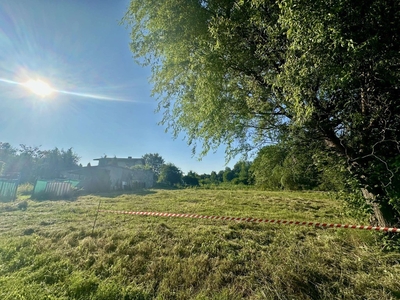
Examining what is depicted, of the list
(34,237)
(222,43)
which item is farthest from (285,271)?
(34,237)

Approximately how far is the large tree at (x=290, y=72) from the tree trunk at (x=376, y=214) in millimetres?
20

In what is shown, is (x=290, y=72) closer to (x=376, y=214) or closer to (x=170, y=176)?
(x=376, y=214)

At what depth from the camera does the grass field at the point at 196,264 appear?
2361 millimetres

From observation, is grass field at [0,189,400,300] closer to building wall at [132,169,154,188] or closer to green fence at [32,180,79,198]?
green fence at [32,180,79,198]

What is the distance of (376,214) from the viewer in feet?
12.4

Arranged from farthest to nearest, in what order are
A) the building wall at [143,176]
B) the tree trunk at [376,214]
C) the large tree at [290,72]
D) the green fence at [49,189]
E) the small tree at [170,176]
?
1. the small tree at [170,176]
2. the building wall at [143,176]
3. the green fence at [49,189]
4. the tree trunk at [376,214]
5. the large tree at [290,72]

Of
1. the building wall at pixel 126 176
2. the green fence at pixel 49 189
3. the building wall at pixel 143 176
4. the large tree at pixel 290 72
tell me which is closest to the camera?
the large tree at pixel 290 72

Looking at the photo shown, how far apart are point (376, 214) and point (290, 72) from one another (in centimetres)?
347

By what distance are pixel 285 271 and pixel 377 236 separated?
2.46 meters

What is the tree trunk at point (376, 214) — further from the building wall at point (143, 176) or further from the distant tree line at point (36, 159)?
the distant tree line at point (36, 159)

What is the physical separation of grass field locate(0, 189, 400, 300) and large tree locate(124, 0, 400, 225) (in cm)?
132

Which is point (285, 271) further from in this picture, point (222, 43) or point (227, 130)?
point (222, 43)

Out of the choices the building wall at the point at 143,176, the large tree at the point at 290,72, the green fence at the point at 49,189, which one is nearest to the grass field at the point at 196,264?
the large tree at the point at 290,72

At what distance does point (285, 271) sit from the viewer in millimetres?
2746
